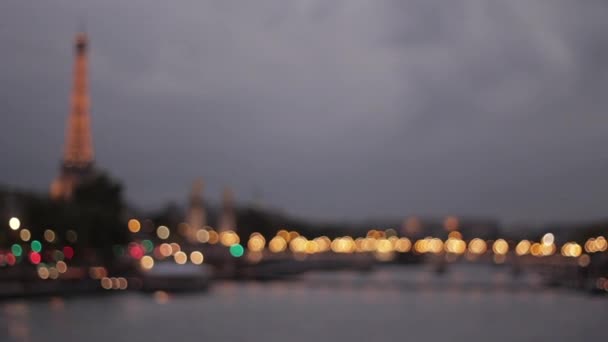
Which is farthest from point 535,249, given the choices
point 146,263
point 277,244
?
point 146,263

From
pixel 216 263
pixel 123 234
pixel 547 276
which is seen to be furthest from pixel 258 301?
pixel 547 276

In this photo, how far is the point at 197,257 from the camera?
2847 inches

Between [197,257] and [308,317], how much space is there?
35622 mm

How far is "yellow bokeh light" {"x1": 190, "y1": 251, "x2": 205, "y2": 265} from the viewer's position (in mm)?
71213

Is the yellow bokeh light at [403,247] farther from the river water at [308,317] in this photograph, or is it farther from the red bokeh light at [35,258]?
the red bokeh light at [35,258]

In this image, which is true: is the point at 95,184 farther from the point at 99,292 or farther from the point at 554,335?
the point at 554,335

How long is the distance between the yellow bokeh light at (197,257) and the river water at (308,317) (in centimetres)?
1829

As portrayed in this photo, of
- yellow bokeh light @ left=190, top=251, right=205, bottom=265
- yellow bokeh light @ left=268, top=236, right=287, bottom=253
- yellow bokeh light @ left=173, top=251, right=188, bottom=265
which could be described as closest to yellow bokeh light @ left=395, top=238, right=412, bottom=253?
yellow bokeh light @ left=268, top=236, right=287, bottom=253

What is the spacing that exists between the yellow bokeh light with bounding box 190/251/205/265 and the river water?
1829cm

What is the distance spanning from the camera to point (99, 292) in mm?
43188

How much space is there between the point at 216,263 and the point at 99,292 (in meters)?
29.5

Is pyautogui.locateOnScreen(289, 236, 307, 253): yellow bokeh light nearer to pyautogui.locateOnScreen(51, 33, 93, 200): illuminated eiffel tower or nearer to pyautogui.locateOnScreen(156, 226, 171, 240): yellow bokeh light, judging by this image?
pyautogui.locateOnScreen(156, 226, 171, 240): yellow bokeh light

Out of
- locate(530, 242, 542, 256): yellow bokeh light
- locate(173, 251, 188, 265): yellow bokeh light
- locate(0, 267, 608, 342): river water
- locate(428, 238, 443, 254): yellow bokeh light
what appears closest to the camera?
locate(0, 267, 608, 342): river water

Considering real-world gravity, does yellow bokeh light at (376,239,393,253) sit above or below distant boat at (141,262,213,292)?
above
